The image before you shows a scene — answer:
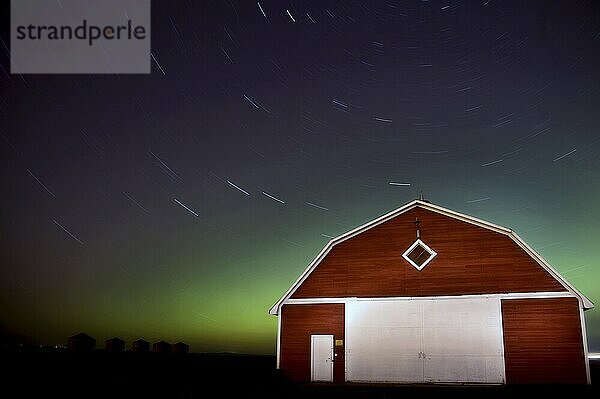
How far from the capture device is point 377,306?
23.1 meters

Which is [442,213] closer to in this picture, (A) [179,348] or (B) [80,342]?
(A) [179,348]

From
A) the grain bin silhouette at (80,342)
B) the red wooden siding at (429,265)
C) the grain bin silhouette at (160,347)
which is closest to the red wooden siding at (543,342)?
the red wooden siding at (429,265)

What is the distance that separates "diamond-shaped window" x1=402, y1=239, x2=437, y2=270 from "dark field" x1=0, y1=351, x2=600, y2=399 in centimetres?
446

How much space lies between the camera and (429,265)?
2280 centimetres

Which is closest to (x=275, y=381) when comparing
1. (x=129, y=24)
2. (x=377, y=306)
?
(x=377, y=306)

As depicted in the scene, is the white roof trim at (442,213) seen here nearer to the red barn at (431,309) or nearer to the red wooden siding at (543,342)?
the red barn at (431,309)

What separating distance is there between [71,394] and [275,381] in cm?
1033

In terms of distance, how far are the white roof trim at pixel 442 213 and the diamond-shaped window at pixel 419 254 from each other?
1363 mm

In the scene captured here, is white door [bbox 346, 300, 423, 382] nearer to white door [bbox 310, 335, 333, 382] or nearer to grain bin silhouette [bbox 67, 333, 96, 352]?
white door [bbox 310, 335, 333, 382]

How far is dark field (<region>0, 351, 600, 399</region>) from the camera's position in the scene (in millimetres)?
12172

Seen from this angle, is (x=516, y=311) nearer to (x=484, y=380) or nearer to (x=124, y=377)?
(x=484, y=380)

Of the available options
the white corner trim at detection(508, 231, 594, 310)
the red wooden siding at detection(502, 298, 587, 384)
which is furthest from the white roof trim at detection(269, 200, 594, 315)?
the red wooden siding at detection(502, 298, 587, 384)

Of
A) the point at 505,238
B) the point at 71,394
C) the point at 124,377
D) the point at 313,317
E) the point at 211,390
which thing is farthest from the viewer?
the point at 313,317

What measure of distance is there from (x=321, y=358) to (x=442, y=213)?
6960mm
